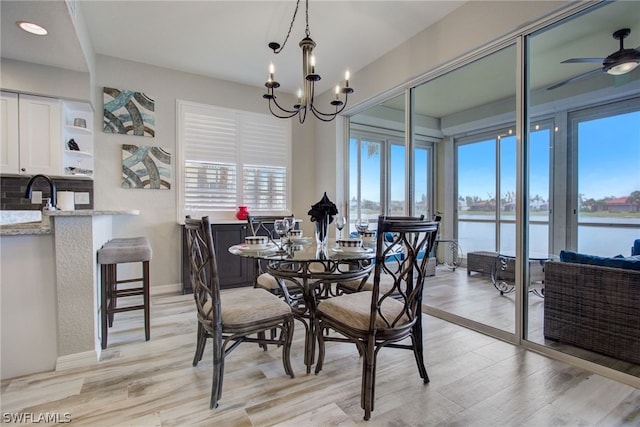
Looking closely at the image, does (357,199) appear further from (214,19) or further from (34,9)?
(34,9)

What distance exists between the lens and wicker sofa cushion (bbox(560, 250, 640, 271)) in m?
2.09

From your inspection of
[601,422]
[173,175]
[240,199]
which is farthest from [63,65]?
[601,422]

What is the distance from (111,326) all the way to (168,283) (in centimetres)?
119

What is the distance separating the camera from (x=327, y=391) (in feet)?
5.96

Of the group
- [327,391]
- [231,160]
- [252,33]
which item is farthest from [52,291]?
[252,33]

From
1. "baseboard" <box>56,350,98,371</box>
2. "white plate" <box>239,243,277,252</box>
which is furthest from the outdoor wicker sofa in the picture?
"baseboard" <box>56,350,98,371</box>

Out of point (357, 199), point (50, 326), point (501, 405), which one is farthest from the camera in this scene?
point (357, 199)

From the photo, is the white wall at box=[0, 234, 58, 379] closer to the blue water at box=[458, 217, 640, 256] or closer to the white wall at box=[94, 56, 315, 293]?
the white wall at box=[94, 56, 315, 293]

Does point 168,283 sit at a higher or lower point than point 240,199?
lower

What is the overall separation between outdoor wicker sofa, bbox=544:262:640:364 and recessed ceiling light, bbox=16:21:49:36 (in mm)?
4509

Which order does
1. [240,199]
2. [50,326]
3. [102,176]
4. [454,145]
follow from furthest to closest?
[454,145] → [240,199] → [102,176] → [50,326]

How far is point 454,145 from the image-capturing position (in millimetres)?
5496

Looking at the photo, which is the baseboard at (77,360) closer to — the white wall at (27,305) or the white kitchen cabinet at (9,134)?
the white wall at (27,305)

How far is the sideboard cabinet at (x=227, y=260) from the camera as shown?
12.9 ft
